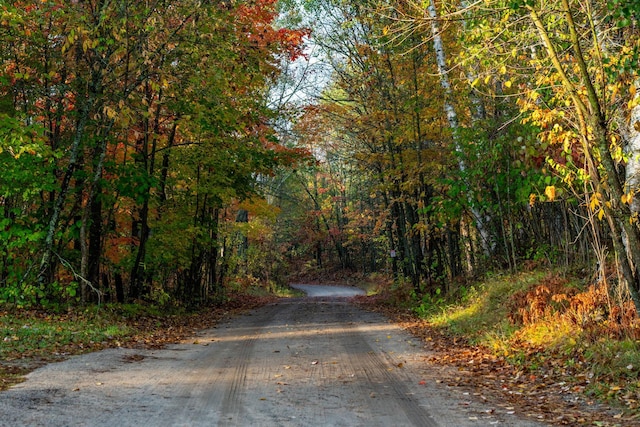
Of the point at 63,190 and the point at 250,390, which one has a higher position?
the point at 63,190

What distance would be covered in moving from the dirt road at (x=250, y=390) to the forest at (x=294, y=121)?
9.34ft

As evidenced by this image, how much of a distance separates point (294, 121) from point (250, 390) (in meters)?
12.1

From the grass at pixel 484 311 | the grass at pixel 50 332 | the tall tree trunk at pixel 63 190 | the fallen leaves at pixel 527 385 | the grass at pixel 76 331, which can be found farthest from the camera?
the tall tree trunk at pixel 63 190

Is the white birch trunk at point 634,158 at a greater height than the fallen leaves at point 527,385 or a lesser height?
greater

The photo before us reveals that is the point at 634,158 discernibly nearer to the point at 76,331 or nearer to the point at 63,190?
the point at 76,331

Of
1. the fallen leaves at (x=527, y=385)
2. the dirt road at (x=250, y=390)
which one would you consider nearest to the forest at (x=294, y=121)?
the fallen leaves at (x=527, y=385)

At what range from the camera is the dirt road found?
15.4 feet

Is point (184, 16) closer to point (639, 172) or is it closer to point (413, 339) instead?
point (413, 339)

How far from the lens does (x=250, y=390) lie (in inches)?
231

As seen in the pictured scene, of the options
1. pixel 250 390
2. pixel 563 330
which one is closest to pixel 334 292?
pixel 563 330

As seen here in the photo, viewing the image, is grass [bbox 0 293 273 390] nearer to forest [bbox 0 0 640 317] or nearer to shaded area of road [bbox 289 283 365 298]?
forest [bbox 0 0 640 317]

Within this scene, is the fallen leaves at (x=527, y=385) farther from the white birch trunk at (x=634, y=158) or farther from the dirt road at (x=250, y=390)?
the white birch trunk at (x=634, y=158)

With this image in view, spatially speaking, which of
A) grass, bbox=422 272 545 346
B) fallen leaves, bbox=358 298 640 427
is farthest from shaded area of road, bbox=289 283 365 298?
fallen leaves, bbox=358 298 640 427

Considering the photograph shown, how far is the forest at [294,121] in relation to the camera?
6.62 metres
